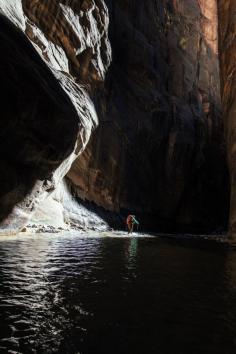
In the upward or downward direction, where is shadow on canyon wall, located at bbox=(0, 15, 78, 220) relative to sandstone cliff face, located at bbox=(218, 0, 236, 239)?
downward

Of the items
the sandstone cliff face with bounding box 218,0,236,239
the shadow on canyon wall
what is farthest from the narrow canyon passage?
the sandstone cliff face with bounding box 218,0,236,239

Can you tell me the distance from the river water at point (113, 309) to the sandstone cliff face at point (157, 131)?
23231mm

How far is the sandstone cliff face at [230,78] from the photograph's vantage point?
29.9m

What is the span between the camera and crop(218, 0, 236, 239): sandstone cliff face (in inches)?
1179

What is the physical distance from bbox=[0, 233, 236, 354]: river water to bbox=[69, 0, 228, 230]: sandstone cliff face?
2323cm

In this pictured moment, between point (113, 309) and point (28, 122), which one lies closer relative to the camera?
point (113, 309)

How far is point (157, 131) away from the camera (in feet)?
143

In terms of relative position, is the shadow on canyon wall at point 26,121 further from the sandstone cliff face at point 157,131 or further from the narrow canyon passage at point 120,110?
the sandstone cliff face at point 157,131

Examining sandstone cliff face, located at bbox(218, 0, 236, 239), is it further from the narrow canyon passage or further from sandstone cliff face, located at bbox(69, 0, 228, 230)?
sandstone cliff face, located at bbox(69, 0, 228, 230)

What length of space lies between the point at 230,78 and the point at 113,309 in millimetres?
32962

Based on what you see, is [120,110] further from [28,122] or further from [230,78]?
[28,122]

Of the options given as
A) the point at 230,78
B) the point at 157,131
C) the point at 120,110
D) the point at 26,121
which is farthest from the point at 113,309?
the point at 157,131

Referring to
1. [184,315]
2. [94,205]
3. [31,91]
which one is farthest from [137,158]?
[184,315]


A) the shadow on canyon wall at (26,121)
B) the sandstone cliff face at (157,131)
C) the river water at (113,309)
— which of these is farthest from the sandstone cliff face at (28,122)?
the sandstone cliff face at (157,131)
